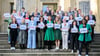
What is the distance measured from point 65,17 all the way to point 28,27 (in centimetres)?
242

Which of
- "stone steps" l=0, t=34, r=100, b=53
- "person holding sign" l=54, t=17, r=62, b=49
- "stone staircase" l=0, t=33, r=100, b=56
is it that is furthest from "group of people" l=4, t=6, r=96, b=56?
"stone steps" l=0, t=34, r=100, b=53

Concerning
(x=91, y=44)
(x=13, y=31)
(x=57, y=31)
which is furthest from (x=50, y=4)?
(x=13, y=31)

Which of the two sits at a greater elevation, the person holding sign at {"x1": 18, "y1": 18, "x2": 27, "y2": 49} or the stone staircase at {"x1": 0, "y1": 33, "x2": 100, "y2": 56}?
the person holding sign at {"x1": 18, "y1": 18, "x2": 27, "y2": 49}

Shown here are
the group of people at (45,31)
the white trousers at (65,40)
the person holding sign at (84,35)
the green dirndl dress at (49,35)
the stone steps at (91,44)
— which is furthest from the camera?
the stone steps at (91,44)

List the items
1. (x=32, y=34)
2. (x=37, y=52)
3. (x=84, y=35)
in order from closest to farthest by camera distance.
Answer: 1. (x=84, y=35)
2. (x=37, y=52)
3. (x=32, y=34)

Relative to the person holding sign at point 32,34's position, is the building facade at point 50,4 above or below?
above

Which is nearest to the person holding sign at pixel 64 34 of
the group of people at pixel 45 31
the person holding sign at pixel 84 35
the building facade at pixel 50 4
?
the group of people at pixel 45 31

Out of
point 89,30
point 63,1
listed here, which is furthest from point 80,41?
point 63,1

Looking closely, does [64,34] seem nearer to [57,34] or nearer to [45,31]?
[57,34]

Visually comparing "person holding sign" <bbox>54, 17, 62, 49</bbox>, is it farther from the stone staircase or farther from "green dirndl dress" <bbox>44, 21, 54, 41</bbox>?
the stone staircase

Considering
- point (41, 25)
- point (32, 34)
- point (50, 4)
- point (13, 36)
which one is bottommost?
point (13, 36)

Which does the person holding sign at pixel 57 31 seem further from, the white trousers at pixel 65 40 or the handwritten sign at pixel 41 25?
the handwritten sign at pixel 41 25

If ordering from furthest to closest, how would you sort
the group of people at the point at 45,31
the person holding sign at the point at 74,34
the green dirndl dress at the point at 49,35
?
the green dirndl dress at the point at 49,35
the group of people at the point at 45,31
the person holding sign at the point at 74,34

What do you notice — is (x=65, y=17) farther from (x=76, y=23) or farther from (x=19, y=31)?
(x=19, y=31)
